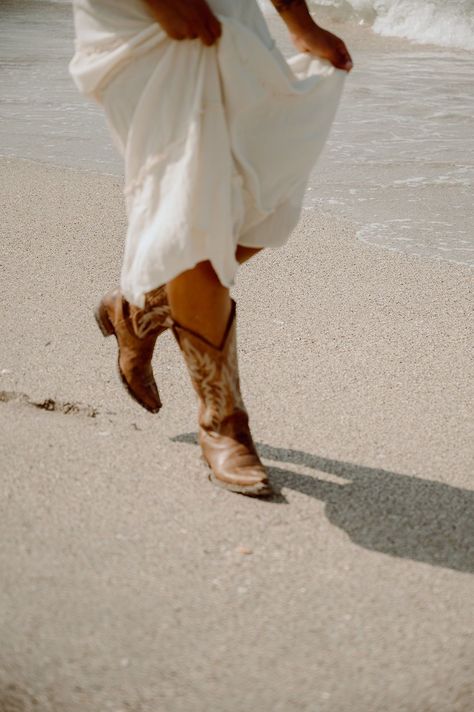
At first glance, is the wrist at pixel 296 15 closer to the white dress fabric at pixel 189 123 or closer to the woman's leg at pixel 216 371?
the white dress fabric at pixel 189 123

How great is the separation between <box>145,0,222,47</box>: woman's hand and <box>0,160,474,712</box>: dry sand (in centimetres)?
118

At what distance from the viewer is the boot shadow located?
288 centimetres

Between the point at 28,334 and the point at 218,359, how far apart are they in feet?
4.51

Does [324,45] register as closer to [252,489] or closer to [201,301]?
[201,301]

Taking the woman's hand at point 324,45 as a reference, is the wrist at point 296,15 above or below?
above

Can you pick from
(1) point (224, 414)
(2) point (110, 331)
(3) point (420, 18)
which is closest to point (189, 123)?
(1) point (224, 414)

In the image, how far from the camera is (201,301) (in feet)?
10.1

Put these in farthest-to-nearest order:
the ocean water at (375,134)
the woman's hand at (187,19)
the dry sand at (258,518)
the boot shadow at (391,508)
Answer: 1. the ocean water at (375,134)
2. the boot shadow at (391,508)
3. the woman's hand at (187,19)
4. the dry sand at (258,518)

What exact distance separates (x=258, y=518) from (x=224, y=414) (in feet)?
1.12

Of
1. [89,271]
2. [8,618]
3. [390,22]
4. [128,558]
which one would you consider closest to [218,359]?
[128,558]

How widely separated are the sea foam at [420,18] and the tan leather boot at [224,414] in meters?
11.6

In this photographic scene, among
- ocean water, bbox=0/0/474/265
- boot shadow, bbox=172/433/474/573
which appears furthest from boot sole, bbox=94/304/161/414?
ocean water, bbox=0/0/474/265

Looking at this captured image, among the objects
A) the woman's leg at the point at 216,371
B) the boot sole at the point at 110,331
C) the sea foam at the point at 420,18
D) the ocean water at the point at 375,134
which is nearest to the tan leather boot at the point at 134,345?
the boot sole at the point at 110,331

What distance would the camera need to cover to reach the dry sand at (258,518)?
91.2 inches
